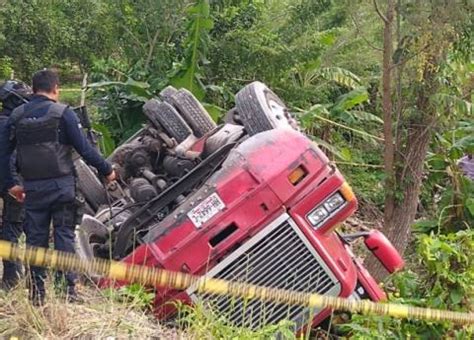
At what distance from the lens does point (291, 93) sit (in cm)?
1373

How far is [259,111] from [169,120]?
3.43 feet

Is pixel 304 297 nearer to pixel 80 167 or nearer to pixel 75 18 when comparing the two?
pixel 80 167

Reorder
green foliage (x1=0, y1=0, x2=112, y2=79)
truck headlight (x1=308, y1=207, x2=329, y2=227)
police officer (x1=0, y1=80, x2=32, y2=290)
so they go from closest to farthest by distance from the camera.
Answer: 1. truck headlight (x1=308, y1=207, x2=329, y2=227)
2. police officer (x1=0, y1=80, x2=32, y2=290)
3. green foliage (x1=0, y1=0, x2=112, y2=79)

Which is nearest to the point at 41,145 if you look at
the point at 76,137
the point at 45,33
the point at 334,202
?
the point at 76,137

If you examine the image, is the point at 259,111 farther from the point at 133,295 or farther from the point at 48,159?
the point at 133,295

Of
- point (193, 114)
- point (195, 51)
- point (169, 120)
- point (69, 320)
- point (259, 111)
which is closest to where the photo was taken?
point (69, 320)

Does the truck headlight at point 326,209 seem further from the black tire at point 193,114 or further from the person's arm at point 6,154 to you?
the person's arm at point 6,154

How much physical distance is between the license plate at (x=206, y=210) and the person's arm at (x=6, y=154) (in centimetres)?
130

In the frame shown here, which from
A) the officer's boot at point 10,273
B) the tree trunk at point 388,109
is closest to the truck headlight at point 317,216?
the officer's boot at point 10,273

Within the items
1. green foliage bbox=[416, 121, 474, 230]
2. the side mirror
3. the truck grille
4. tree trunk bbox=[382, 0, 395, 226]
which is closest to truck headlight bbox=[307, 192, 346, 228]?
the truck grille

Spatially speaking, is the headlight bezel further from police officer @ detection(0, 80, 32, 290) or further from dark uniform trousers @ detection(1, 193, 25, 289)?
dark uniform trousers @ detection(1, 193, 25, 289)

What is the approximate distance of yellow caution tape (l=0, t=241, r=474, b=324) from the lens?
3762 mm

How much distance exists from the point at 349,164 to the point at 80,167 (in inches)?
284

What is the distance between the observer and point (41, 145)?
476cm
